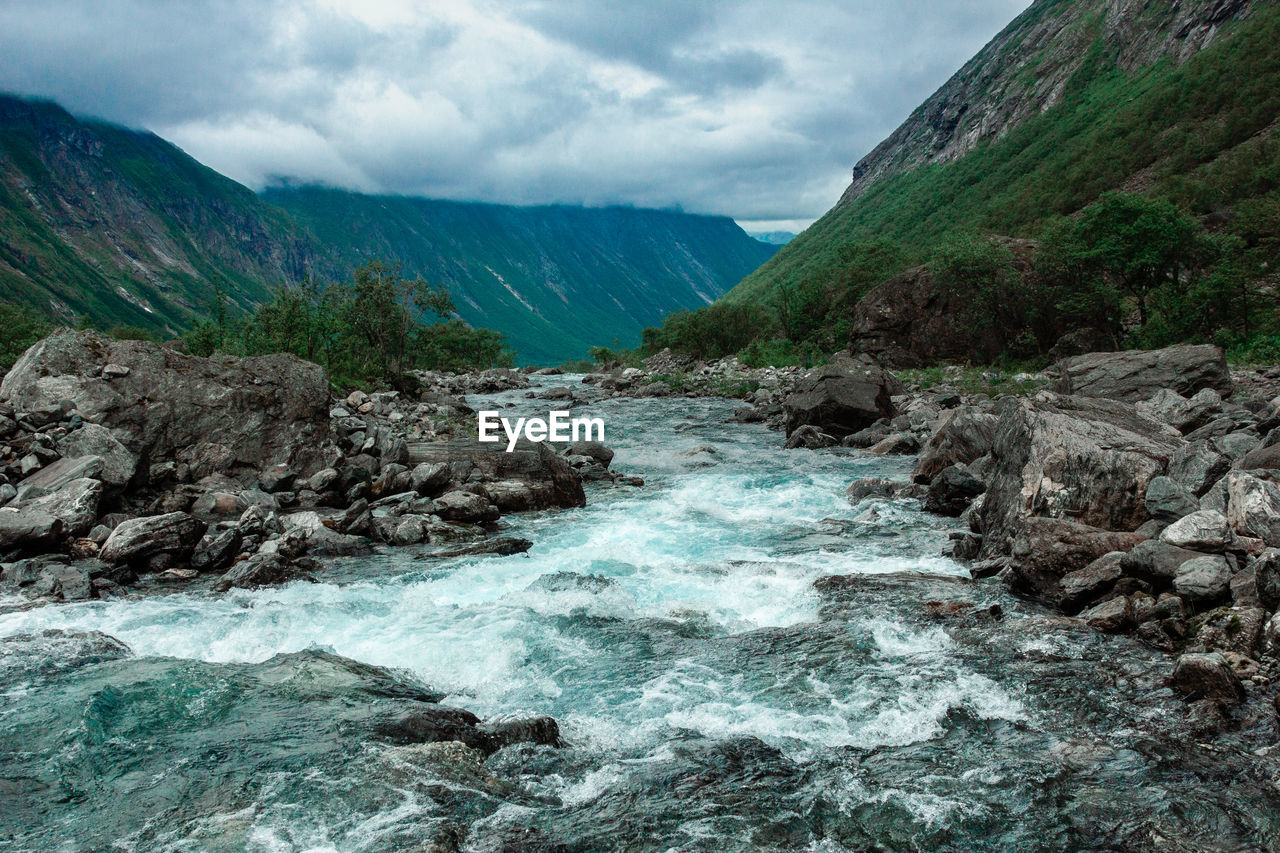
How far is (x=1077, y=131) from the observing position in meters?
111

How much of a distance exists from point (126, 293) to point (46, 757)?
230 meters

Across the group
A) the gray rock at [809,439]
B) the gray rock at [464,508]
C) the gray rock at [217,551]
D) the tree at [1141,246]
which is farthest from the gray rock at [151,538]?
the tree at [1141,246]

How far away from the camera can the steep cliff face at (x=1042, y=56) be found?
105m

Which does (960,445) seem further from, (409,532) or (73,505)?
(73,505)

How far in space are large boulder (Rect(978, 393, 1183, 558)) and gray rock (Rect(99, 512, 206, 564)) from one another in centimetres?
1616

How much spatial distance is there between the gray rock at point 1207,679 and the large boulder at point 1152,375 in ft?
63.6

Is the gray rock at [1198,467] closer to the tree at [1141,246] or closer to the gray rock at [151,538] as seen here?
the gray rock at [151,538]

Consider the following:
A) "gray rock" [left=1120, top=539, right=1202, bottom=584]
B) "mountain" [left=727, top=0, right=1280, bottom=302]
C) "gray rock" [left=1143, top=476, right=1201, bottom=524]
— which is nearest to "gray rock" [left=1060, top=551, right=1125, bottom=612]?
"gray rock" [left=1120, top=539, right=1202, bottom=584]

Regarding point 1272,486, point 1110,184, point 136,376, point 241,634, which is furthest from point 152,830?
point 1110,184

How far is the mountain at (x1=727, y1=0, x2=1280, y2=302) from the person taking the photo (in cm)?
6750

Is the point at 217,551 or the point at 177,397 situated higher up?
the point at 177,397

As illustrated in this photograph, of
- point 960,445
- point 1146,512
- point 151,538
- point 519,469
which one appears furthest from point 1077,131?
point 151,538

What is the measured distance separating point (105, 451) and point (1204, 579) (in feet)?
70.3

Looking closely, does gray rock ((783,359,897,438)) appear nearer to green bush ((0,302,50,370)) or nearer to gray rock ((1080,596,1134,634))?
gray rock ((1080,596,1134,634))
